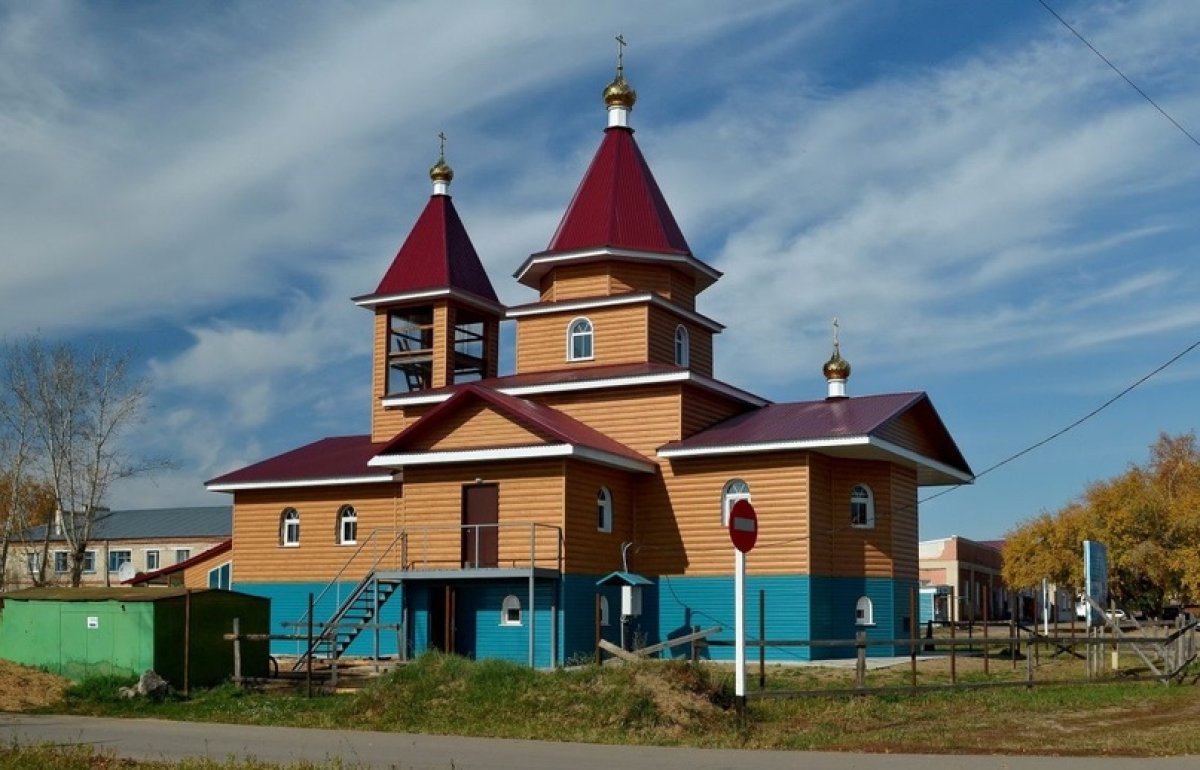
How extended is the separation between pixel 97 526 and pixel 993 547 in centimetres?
5118

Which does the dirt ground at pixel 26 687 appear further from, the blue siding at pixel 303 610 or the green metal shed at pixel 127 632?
the blue siding at pixel 303 610

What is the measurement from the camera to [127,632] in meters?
21.8

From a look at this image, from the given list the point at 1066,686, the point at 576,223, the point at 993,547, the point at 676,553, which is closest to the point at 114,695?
the point at 676,553

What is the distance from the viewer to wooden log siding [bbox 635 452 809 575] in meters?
28.1

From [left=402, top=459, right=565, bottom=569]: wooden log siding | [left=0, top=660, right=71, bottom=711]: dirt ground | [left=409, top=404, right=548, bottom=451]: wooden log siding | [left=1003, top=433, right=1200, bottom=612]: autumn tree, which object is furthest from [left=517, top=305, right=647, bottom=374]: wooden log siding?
[left=1003, top=433, right=1200, bottom=612]: autumn tree

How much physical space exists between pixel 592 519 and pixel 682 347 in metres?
6.34

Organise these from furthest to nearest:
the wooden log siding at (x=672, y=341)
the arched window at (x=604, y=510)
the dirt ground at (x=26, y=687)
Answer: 1. the wooden log siding at (x=672, y=341)
2. the arched window at (x=604, y=510)
3. the dirt ground at (x=26, y=687)

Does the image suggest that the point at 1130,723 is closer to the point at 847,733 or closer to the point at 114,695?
the point at 847,733

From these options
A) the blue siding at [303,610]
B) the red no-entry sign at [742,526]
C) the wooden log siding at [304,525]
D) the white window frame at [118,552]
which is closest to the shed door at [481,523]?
the blue siding at [303,610]

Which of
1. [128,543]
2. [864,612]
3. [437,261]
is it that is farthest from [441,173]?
[128,543]

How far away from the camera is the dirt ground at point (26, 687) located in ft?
64.6

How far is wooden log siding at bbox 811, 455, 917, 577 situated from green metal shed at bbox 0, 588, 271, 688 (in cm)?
1229

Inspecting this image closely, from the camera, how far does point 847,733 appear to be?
15.5 m

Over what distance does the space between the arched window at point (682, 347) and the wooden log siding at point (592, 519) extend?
4.19 meters
